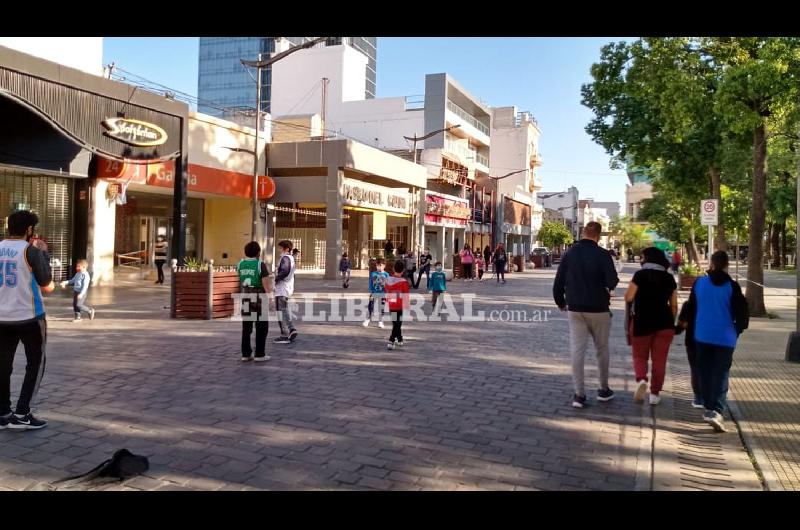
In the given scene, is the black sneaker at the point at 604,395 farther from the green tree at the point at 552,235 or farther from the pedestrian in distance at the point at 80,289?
the green tree at the point at 552,235

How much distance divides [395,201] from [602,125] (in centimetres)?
1322

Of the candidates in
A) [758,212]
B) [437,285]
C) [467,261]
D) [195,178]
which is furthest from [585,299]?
[467,261]

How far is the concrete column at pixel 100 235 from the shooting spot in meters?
19.7

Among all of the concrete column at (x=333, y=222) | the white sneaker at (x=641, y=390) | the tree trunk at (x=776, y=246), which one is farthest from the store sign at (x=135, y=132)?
the tree trunk at (x=776, y=246)

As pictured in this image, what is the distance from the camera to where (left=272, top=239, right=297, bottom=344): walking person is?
982cm

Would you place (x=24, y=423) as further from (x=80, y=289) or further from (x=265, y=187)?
(x=265, y=187)

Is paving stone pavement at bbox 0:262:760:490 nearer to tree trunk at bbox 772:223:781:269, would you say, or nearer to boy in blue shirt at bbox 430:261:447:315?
boy in blue shirt at bbox 430:261:447:315

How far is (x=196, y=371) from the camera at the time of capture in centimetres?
775

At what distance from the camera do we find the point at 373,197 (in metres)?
30.5

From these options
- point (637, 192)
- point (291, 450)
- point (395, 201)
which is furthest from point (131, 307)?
point (637, 192)

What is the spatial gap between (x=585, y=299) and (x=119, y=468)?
454 cm
